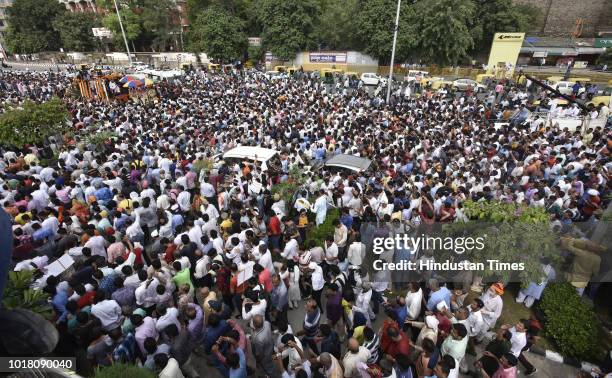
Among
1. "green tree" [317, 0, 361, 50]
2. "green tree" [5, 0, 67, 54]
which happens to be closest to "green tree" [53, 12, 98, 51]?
"green tree" [5, 0, 67, 54]

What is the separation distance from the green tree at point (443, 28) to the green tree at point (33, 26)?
4612 cm

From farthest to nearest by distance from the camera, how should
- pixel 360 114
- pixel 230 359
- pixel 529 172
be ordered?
pixel 360 114
pixel 529 172
pixel 230 359

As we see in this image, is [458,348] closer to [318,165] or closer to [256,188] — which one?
[256,188]

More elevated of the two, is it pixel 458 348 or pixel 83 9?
pixel 83 9

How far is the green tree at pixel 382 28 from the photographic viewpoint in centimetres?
2844

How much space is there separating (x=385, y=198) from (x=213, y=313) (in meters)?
4.27

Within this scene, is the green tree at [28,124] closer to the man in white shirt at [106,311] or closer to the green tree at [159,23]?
the man in white shirt at [106,311]

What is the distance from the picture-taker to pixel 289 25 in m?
32.7

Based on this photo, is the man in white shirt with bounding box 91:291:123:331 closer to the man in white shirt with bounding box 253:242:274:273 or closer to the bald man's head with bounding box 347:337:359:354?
the man in white shirt with bounding box 253:242:274:273

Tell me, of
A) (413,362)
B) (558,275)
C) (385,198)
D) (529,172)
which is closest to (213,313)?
(413,362)

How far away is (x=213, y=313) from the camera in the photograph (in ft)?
14.8

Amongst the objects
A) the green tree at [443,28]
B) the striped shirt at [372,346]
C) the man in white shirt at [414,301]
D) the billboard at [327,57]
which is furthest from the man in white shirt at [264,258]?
the billboard at [327,57]

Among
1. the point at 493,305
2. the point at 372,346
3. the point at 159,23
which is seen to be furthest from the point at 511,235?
the point at 159,23

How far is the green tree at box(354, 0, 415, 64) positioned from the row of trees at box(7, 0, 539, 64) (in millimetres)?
78
